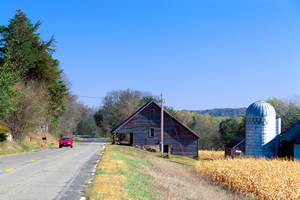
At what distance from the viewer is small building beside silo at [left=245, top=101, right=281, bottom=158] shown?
38.1 metres

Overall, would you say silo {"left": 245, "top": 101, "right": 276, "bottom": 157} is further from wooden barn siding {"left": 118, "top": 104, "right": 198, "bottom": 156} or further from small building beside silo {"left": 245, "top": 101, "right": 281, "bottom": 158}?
wooden barn siding {"left": 118, "top": 104, "right": 198, "bottom": 156}

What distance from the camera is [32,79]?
44.6 metres

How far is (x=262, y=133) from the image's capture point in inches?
1501

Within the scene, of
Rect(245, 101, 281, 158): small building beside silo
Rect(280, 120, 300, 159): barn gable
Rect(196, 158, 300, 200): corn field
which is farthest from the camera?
Rect(245, 101, 281, 158): small building beside silo

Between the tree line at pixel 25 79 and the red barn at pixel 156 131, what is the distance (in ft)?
37.8

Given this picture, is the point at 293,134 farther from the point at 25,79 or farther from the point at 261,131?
the point at 25,79

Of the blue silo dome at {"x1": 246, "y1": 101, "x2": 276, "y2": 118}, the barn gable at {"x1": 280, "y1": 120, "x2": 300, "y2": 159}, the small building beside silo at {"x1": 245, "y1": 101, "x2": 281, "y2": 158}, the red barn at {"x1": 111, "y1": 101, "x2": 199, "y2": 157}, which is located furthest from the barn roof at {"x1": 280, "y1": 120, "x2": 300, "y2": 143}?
the red barn at {"x1": 111, "y1": 101, "x2": 199, "y2": 157}

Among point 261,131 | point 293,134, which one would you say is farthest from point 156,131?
point 293,134

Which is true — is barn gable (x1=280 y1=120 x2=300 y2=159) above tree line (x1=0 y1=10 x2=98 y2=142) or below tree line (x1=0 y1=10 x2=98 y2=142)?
below

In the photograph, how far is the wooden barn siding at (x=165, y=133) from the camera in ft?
167

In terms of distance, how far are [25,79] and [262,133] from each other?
30307 mm

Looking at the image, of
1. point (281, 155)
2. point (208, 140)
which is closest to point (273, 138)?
point (281, 155)

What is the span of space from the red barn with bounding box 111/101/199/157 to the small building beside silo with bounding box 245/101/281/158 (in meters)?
13.0

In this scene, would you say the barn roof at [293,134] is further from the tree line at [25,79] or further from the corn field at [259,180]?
the tree line at [25,79]
